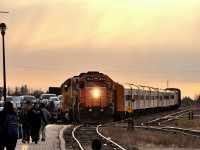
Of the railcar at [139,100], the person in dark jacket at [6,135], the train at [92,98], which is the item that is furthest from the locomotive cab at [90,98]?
the person in dark jacket at [6,135]

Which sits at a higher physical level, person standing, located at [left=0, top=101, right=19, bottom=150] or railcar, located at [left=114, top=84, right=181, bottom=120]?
railcar, located at [left=114, top=84, right=181, bottom=120]

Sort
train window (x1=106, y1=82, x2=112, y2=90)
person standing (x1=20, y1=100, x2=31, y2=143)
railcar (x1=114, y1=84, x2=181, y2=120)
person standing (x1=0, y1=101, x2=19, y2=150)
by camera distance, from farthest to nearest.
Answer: railcar (x1=114, y1=84, x2=181, y2=120)
train window (x1=106, y1=82, x2=112, y2=90)
person standing (x1=20, y1=100, x2=31, y2=143)
person standing (x1=0, y1=101, x2=19, y2=150)

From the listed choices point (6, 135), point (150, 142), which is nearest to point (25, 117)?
point (150, 142)

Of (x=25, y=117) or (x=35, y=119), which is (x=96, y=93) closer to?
(x=25, y=117)

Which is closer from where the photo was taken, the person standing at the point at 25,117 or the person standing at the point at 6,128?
the person standing at the point at 6,128

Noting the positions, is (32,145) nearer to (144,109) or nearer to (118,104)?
(118,104)

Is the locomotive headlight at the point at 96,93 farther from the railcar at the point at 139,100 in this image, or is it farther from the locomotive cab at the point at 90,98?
the railcar at the point at 139,100

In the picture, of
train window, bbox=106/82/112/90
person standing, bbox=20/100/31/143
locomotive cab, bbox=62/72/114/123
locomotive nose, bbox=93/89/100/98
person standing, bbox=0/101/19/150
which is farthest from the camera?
train window, bbox=106/82/112/90

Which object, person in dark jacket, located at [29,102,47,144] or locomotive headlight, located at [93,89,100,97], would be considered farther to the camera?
locomotive headlight, located at [93,89,100,97]

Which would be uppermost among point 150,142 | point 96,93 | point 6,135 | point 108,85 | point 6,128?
point 108,85

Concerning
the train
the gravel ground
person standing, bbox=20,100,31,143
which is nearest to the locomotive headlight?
the train

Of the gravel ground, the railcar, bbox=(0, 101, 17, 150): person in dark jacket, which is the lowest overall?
the gravel ground

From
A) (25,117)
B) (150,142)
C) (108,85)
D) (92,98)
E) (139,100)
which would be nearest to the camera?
(25,117)

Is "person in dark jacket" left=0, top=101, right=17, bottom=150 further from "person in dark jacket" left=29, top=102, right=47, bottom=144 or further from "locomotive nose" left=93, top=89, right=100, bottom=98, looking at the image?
"locomotive nose" left=93, top=89, right=100, bottom=98
